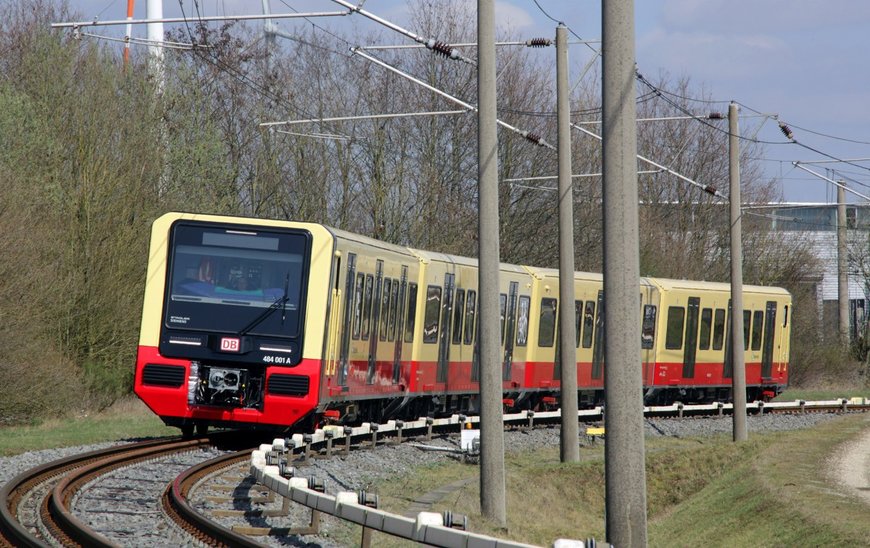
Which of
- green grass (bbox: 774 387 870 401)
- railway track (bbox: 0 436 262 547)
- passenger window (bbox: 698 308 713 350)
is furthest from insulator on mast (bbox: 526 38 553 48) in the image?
green grass (bbox: 774 387 870 401)

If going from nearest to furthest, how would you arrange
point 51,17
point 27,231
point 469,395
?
1. point 27,231
2. point 469,395
3. point 51,17

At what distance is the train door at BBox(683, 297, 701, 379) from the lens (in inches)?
1457

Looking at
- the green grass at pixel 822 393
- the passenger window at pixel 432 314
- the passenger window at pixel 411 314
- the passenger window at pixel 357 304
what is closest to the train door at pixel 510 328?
the passenger window at pixel 432 314

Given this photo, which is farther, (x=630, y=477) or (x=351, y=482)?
(x=351, y=482)

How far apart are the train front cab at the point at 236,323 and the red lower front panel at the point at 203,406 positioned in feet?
0.04

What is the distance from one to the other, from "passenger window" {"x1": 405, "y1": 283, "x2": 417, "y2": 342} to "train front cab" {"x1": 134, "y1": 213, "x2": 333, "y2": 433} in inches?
234

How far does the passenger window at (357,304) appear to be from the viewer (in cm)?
2177

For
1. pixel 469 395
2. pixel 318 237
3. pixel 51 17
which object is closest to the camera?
pixel 318 237

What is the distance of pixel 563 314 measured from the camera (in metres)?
22.4

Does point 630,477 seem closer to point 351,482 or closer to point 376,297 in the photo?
point 351,482

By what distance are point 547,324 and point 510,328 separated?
2197 millimetres

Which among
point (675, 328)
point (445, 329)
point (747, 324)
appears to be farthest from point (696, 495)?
point (747, 324)

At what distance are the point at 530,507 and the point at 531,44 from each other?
7.04m

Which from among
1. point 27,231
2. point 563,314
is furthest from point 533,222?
point 563,314
